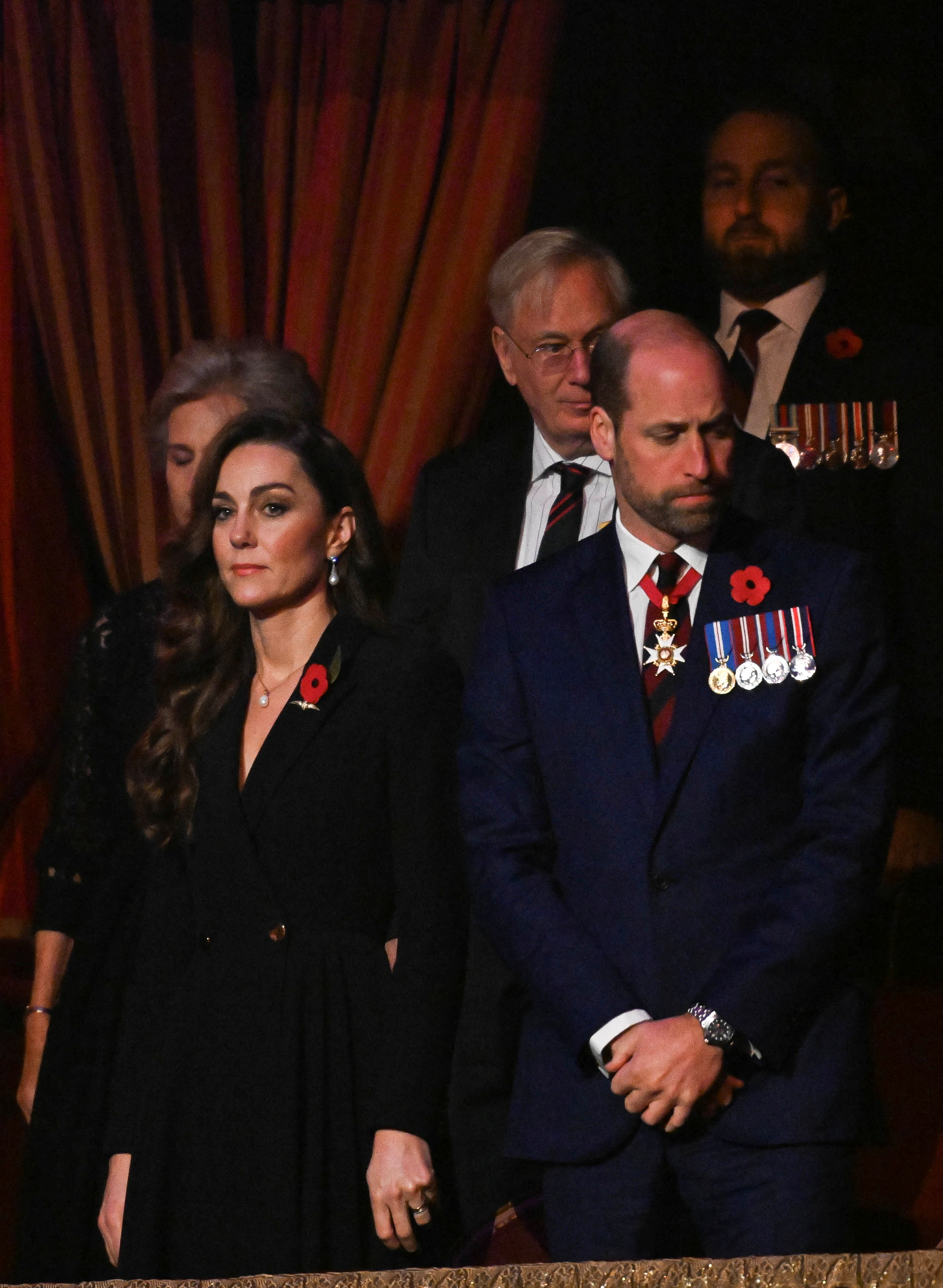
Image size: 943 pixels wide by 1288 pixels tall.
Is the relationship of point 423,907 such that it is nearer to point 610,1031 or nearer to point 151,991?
point 610,1031

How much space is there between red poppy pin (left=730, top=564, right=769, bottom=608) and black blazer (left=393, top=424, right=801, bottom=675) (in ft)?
1.48

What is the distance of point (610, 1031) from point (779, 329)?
151 centimetres

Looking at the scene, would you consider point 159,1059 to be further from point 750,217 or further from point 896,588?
point 750,217

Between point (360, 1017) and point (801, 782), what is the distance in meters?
0.64

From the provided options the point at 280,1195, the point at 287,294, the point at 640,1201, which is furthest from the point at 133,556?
the point at 640,1201

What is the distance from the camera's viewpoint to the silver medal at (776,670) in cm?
208

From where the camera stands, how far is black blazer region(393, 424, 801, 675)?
2701 mm

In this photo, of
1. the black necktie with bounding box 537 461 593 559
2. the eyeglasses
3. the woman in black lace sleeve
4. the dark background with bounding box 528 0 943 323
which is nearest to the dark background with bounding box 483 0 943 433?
the dark background with bounding box 528 0 943 323

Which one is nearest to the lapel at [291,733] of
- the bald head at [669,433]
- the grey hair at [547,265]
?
the bald head at [669,433]

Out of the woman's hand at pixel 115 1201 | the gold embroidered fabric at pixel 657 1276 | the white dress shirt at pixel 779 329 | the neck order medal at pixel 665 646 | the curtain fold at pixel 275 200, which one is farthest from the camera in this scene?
the curtain fold at pixel 275 200

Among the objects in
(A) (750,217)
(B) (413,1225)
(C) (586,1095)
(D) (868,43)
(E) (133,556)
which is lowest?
(B) (413,1225)

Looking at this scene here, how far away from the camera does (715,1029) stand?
198cm

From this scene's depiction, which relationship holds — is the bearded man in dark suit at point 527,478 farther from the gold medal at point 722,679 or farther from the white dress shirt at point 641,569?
the gold medal at point 722,679

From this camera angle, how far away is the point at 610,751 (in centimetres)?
213
